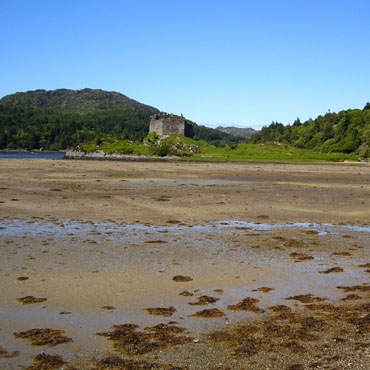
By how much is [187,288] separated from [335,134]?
403 ft

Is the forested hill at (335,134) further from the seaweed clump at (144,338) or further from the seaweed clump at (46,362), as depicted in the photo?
the seaweed clump at (46,362)

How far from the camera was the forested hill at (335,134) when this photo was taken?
10488 cm

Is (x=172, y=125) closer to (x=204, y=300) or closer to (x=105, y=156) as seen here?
(x=105, y=156)

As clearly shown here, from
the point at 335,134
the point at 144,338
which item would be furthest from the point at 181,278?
the point at 335,134

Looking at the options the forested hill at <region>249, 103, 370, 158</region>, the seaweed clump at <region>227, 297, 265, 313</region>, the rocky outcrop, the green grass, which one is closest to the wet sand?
the seaweed clump at <region>227, 297, 265, 313</region>

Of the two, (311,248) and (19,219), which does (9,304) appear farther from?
(19,219)

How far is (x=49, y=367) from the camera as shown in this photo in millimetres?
5250

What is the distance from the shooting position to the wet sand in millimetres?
5727

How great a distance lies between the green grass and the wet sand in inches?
2422

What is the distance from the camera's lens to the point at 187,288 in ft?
27.8

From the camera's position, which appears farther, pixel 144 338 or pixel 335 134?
pixel 335 134

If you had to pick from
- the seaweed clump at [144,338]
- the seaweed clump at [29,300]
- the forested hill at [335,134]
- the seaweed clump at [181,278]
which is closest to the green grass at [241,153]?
the forested hill at [335,134]

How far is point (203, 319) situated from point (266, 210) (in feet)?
42.9

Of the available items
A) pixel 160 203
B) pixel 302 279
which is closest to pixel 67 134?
pixel 160 203
